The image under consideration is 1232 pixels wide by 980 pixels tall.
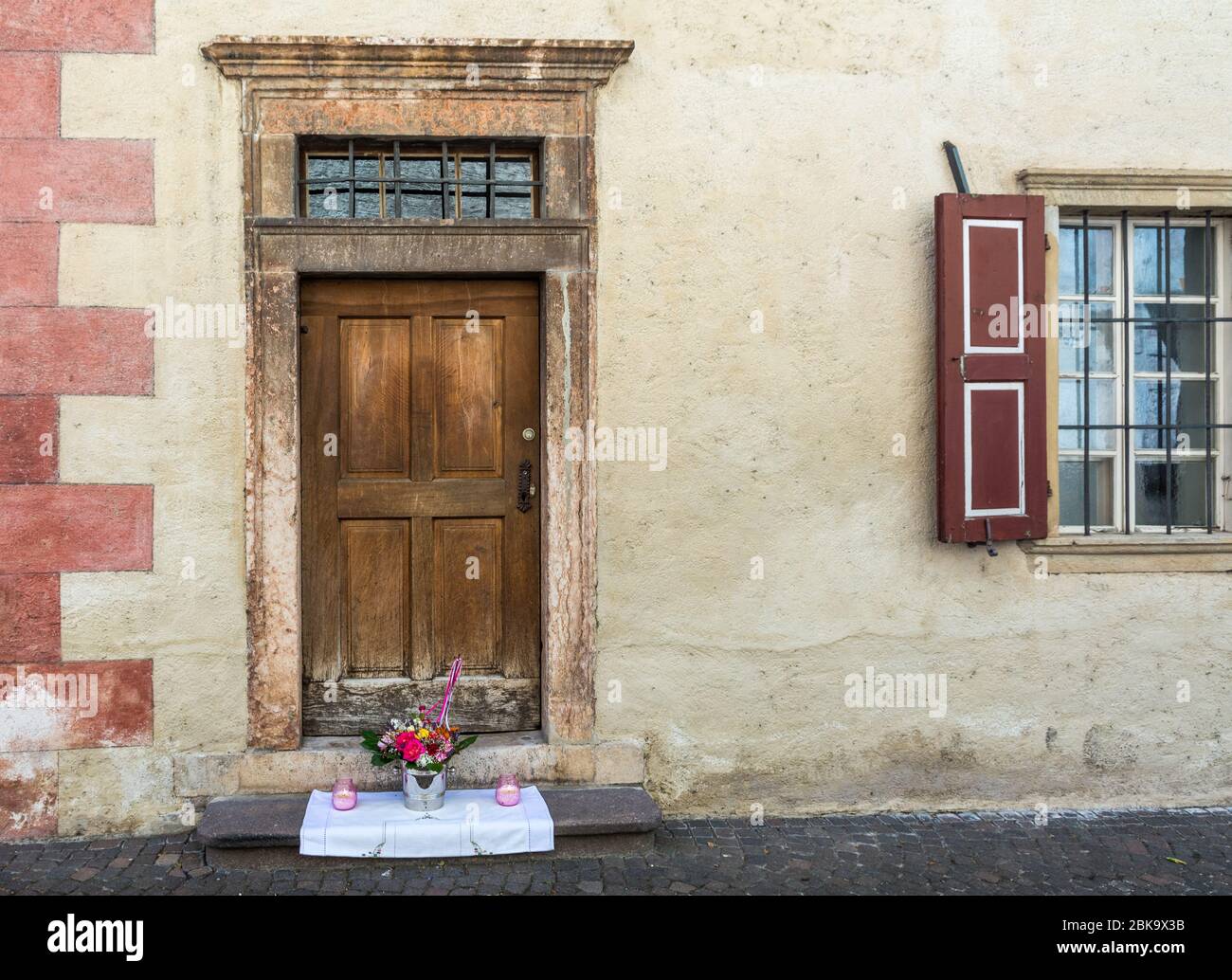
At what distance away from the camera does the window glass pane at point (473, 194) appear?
4.94 m

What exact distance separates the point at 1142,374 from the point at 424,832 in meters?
3.85

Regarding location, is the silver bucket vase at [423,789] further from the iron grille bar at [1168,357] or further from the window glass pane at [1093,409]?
the iron grille bar at [1168,357]

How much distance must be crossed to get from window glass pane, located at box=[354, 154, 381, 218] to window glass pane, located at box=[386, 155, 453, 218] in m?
0.05

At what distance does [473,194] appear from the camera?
4.95m

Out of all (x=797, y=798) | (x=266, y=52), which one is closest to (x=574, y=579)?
(x=797, y=798)

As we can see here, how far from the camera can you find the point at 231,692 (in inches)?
188

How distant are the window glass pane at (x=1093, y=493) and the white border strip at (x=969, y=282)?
75 centimetres

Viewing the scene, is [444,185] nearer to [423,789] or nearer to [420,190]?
[420,190]

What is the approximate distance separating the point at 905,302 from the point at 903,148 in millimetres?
678

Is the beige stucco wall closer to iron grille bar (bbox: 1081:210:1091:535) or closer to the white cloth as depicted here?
iron grille bar (bbox: 1081:210:1091:535)

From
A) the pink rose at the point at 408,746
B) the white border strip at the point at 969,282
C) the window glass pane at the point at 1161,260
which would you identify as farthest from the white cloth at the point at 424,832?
the window glass pane at the point at 1161,260

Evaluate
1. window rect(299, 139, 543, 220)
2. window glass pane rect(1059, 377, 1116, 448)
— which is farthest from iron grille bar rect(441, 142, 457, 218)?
window glass pane rect(1059, 377, 1116, 448)

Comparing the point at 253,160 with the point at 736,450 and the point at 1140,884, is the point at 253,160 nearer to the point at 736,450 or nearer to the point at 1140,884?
the point at 736,450

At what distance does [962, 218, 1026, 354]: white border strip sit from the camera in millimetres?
4859
